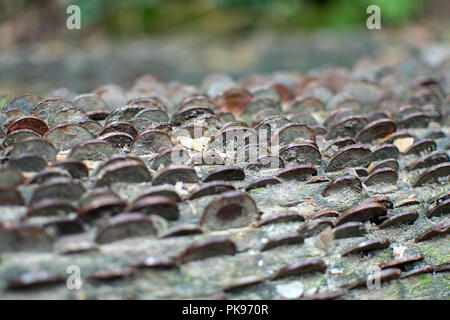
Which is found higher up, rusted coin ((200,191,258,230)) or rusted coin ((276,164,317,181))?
rusted coin ((276,164,317,181))

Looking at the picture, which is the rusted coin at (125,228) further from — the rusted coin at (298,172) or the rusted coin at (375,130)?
the rusted coin at (375,130)

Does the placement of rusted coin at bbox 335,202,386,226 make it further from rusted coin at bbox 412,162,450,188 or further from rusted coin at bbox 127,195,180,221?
rusted coin at bbox 127,195,180,221

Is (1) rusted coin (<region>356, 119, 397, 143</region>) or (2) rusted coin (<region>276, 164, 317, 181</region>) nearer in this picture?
(2) rusted coin (<region>276, 164, 317, 181</region>)

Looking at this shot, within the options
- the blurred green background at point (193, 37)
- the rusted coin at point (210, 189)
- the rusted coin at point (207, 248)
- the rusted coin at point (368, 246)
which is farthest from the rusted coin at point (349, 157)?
the blurred green background at point (193, 37)

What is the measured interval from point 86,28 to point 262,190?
237 inches

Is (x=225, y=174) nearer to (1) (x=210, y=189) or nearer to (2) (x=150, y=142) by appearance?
(1) (x=210, y=189)

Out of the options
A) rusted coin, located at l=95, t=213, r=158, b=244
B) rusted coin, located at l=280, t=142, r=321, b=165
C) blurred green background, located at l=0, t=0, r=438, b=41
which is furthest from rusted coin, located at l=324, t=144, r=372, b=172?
blurred green background, located at l=0, t=0, r=438, b=41

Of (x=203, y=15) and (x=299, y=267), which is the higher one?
(x=203, y=15)

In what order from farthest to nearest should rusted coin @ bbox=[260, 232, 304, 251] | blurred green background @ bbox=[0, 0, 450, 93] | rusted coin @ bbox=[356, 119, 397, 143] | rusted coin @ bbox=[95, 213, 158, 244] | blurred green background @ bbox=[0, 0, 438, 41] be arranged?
blurred green background @ bbox=[0, 0, 438, 41] → blurred green background @ bbox=[0, 0, 450, 93] → rusted coin @ bbox=[356, 119, 397, 143] → rusted coin @ bbox=[260, 232, 304, 251] → rusted coin @ bbox=[95, 213, 158, 244]

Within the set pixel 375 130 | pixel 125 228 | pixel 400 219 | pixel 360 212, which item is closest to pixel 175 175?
pixel 125 228

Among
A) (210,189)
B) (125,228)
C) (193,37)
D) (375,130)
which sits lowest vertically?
(125,228)

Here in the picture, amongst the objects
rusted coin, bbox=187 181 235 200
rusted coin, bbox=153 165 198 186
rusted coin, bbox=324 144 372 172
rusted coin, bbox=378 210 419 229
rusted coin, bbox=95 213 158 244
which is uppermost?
rusted coin, bbox=324 144 372 172

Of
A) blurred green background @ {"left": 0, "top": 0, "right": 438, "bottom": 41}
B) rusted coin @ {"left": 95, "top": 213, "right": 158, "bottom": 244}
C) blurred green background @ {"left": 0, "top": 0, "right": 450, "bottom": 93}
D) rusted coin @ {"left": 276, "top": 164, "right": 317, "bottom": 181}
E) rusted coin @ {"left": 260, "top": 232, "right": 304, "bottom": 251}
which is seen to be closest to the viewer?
rusted coin @ {"left": 95, "top": 213, "right": 158, "bottom": 244}
